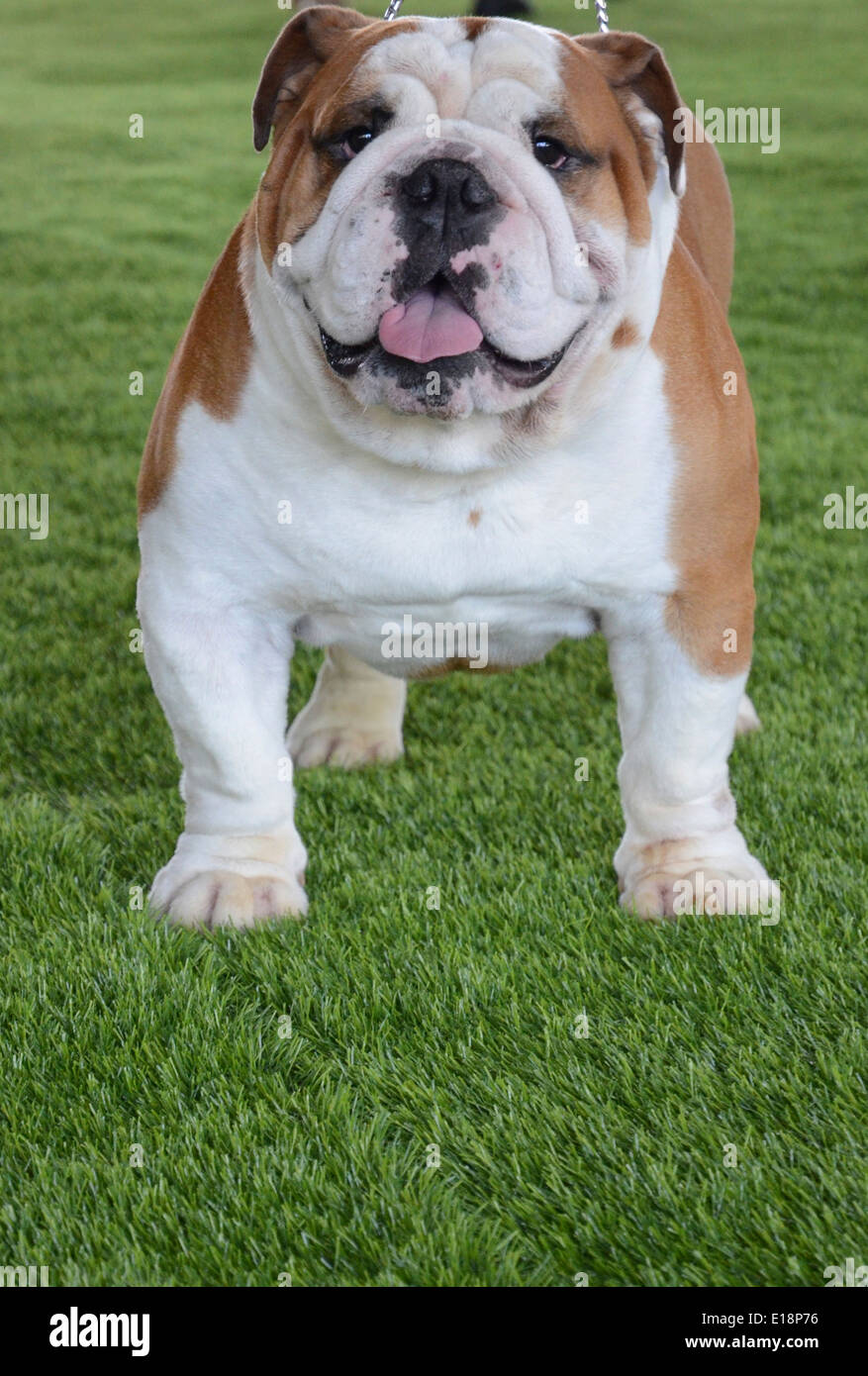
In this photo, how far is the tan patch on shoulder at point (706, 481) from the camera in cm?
244

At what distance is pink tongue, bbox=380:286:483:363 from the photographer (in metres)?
2.12

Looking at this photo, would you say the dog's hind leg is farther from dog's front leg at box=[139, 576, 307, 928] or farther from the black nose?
the black nose

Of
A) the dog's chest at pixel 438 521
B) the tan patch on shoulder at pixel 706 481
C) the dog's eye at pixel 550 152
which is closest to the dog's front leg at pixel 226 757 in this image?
the dog's chest at pixel 438 521

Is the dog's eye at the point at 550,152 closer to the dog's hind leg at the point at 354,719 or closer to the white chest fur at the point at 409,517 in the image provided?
the white chest fur at the point at 409,517

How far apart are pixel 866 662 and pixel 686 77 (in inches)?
492

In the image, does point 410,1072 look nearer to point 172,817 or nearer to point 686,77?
point 172,817

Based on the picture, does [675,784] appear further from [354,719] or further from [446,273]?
[446,273]

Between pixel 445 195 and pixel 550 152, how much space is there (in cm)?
21

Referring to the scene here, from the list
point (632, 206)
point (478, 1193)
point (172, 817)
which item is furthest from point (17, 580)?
point (478, 1193)

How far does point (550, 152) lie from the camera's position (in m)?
2.18

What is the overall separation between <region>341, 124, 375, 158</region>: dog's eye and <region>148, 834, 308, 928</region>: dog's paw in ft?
3.79

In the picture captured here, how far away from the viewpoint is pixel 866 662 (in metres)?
3.67

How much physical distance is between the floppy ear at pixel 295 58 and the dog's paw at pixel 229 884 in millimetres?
1167

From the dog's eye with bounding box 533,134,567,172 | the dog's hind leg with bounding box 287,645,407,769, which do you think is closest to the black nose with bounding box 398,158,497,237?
the dog's eye with bounding box 533,134,567,172
